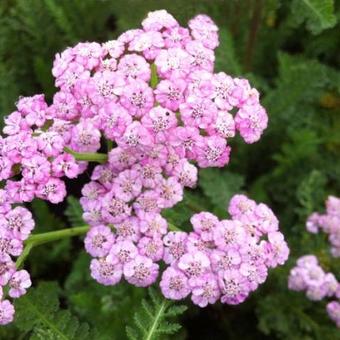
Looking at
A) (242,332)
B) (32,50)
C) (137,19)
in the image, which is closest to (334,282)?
(242,332)

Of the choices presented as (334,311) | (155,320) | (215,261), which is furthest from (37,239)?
(334,311)

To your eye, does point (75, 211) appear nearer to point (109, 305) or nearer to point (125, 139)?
A: point (109, 305)

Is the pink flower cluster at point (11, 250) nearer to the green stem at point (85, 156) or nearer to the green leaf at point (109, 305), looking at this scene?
the green stem at point (85, 156)

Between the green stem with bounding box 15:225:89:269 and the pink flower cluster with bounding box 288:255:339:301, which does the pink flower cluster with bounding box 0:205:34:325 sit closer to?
the green stem with bounding box 15:225:89:269

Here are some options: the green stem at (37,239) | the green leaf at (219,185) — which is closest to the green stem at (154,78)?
the green stem at (37,239)

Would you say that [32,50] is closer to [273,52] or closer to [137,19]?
[137,19]
